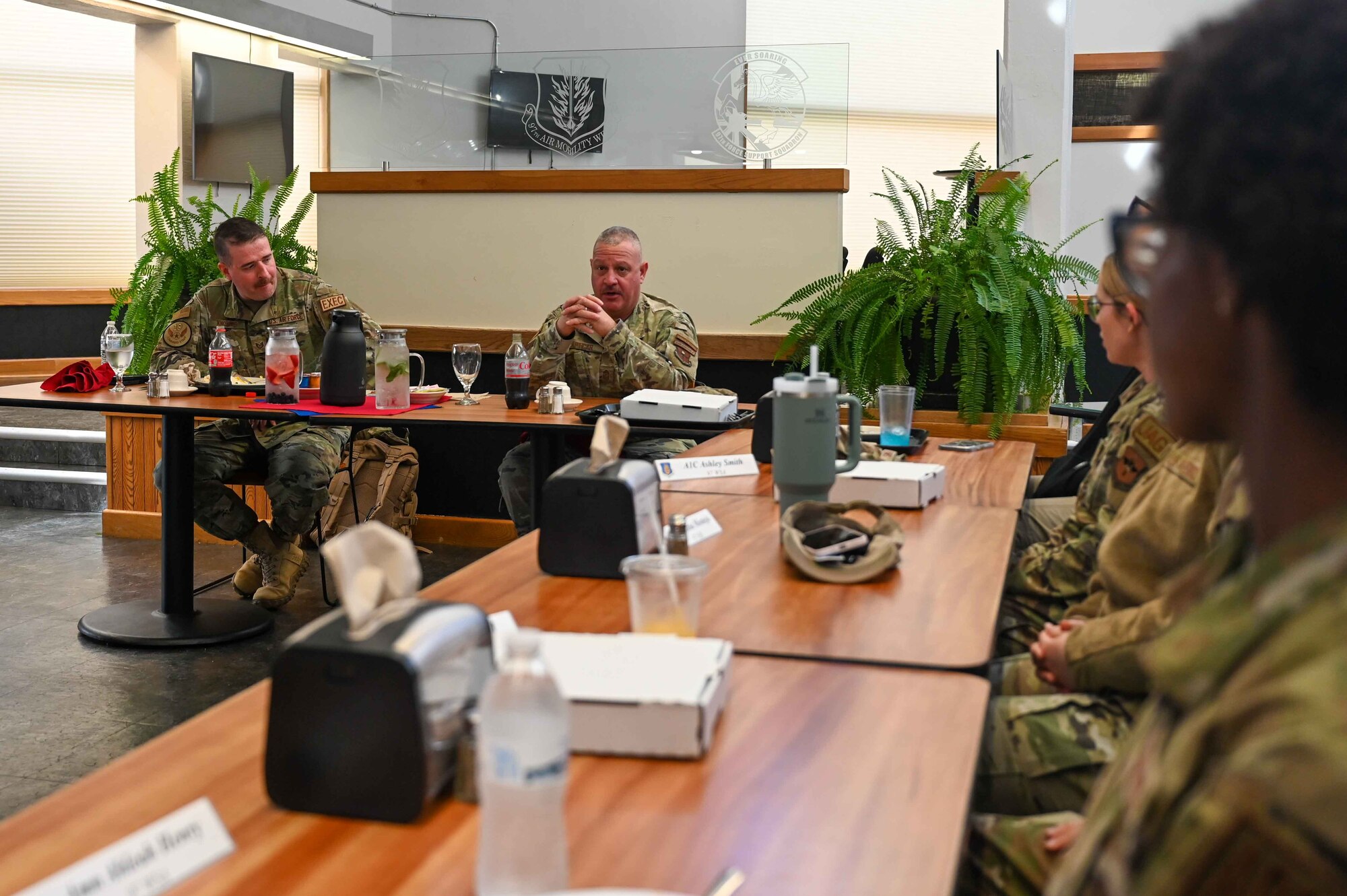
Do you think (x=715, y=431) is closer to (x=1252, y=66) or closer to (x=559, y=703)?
(x=559, y=703)

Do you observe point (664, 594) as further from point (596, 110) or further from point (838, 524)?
point (596, 110)

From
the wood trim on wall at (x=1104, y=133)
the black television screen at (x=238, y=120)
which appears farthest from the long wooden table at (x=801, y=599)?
the black television screen at (x=238, y=120)

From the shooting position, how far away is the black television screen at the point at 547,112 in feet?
16.3

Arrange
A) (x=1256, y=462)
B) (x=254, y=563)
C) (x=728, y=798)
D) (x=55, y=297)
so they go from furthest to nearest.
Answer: (x=55, y=297) → (x=254, y=563) → (x=728, y=798) → (x=1256, y=462)

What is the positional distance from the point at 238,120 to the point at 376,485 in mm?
3994

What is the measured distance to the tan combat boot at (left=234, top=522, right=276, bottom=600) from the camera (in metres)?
4.11

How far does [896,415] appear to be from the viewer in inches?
108

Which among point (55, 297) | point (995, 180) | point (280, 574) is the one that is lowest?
point (280, 574)

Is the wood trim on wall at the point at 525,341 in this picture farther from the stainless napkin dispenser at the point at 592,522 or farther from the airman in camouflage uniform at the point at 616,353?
the stainless napkin dispenser at the point at 592,522

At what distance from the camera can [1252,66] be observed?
1.74 feet

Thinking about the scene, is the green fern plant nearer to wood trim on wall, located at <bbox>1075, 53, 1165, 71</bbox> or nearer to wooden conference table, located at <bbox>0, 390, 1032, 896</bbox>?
wooden conference table, located at <bbox>0, 390, 1032, 896</bbox>

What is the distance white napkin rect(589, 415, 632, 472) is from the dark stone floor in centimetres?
110

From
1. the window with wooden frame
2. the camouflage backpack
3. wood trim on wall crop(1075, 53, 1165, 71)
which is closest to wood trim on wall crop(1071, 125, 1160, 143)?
the window with wooden frame

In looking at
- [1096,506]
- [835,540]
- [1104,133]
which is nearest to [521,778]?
[835,540]
